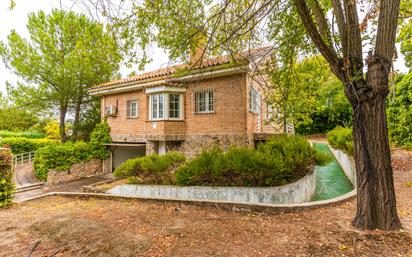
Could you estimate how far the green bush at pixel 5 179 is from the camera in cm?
793

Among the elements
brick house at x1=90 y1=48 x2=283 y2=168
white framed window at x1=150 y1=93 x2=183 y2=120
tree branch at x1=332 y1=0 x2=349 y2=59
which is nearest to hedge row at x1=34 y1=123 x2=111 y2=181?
brick house at x1=90 y1=48 x2=283 y2=168

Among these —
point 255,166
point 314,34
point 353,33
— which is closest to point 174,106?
point 255,166

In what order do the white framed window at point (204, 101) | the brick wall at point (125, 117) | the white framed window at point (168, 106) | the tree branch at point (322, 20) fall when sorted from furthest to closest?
the brick wall at point (125, 117)
the white framed window at point (168, 106)
the white framed window at point (204, 101)
the tree branch at point (322, 20)

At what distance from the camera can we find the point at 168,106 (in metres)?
12.3

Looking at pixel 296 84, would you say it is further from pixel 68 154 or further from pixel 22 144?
pixel 22 144

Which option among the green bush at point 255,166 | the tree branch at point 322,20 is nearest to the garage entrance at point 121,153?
the green bush at point 255,166

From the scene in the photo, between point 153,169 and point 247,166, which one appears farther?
point 153,169

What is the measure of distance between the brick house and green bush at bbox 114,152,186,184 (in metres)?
3.36

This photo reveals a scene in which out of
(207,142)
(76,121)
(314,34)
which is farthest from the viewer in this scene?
(76,121)

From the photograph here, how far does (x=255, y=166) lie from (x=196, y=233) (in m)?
3.10

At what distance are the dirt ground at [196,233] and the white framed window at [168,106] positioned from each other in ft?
21.8

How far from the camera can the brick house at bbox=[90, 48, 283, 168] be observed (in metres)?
10.8

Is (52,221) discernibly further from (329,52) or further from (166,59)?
(329,52)

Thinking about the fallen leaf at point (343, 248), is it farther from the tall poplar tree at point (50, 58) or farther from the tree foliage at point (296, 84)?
the tall poplar tree at point (50, 58)
